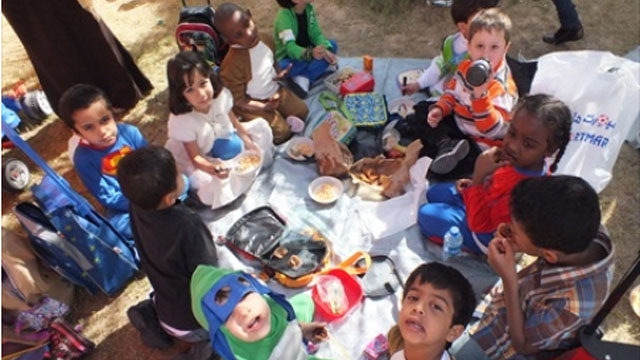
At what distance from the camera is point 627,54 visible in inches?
190

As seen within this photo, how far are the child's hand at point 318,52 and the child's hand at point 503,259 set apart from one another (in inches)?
114

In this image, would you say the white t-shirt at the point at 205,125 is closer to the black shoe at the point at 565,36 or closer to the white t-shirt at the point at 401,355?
the white t-shirt at the point at 401,355

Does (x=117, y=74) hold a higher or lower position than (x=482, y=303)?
higher

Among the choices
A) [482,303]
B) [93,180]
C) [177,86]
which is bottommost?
[482,303]

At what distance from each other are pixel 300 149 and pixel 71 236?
195 cm

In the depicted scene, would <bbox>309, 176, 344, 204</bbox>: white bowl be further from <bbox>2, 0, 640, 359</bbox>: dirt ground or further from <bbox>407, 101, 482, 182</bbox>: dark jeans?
<bbox>2, 0, 640, 359</bbox>: dirt ground

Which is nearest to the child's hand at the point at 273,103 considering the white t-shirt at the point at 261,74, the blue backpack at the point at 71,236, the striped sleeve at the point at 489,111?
the white t-shirt at the point at 261,74

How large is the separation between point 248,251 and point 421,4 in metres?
4.29

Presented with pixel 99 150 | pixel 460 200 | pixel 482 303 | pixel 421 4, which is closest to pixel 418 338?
pixel 482 303

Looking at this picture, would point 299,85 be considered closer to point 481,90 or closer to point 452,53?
point 452,53

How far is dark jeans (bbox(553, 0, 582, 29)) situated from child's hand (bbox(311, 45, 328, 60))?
2.61 meters

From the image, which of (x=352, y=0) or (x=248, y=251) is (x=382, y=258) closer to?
(x=248, y=251)

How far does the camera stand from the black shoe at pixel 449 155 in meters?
3.71

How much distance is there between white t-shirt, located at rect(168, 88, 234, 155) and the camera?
371 cm
